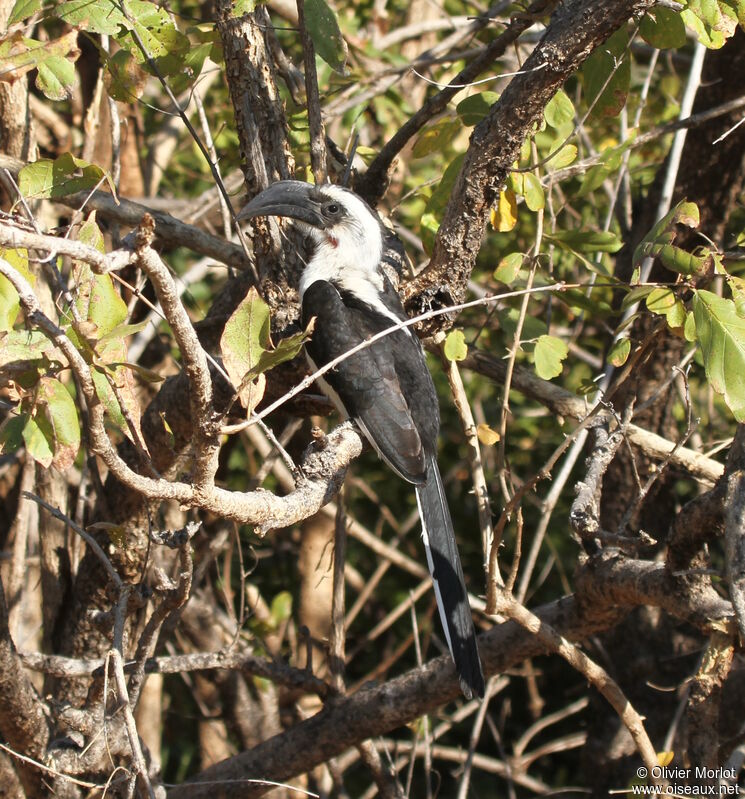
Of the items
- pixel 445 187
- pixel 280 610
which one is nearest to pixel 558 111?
pixel 445 187

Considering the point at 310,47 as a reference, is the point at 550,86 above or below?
below

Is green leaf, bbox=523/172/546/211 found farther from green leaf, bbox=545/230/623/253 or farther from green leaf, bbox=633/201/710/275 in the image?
green leaf, bbox=633/201/710/275

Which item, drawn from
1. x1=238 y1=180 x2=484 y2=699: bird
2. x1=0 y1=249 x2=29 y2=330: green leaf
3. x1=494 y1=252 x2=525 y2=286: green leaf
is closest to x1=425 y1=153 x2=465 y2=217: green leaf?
x1=494 y1=252 x2=525 y2=286: green leaf

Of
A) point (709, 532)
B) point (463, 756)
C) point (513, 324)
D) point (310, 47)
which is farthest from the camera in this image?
point (463, 756)

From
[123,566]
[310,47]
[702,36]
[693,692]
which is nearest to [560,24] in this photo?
[702,36]

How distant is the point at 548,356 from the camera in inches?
107

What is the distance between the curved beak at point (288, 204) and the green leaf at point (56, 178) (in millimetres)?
463

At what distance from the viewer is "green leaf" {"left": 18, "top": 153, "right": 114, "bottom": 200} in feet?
7.22

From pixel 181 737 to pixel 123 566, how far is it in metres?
2.71

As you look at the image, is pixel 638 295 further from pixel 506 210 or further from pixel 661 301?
pixel 506 210

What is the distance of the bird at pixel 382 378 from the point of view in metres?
3.02

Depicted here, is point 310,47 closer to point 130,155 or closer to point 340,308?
point 340,308

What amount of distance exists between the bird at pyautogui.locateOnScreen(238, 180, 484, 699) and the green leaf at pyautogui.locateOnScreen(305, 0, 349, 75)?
16.0 inches

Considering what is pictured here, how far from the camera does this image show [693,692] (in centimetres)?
233
